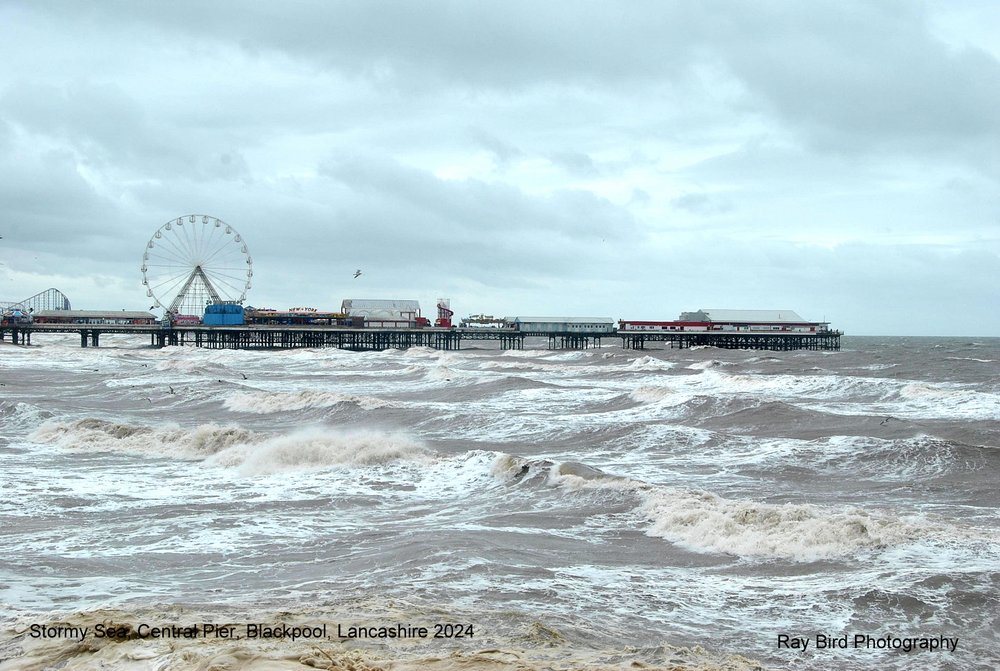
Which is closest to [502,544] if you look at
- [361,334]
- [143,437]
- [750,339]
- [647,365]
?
[143,437]

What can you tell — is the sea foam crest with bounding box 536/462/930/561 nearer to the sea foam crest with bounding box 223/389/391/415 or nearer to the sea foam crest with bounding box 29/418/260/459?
the sea foam crest with bounding box 29/418/260/459

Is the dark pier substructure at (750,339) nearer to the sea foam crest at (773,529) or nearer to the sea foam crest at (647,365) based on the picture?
the sea foam crest at (647,365)

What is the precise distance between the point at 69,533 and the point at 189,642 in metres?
6.60

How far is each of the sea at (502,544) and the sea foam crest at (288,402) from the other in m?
3.50

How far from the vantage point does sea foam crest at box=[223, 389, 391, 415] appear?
33188 millimetres

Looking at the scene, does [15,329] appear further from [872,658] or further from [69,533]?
[872,658]

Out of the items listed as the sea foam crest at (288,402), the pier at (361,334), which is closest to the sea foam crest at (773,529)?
the sea foam crest at (288,402)

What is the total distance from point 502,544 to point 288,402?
23.5 metres

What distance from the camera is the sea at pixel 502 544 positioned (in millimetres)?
7949

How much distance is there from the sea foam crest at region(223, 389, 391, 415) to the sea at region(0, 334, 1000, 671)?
11.5ft

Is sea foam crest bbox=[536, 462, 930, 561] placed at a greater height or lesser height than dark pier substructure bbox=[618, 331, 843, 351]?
lesser

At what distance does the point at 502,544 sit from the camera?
12.3 metres

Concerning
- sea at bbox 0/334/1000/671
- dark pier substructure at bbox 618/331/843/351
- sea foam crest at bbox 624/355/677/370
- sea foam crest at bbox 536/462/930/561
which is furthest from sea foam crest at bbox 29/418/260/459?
dark pier substructure at bbox 618/331/843/351

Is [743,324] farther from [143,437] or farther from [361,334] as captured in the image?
[143,437]
